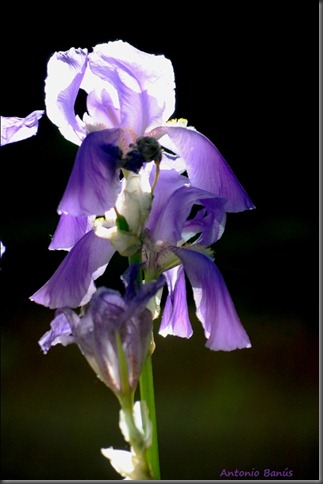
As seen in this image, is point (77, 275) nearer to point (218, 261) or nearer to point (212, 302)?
point (212, 302)

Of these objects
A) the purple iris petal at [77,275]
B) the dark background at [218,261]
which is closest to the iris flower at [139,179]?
the purple iris petal at [77,275]

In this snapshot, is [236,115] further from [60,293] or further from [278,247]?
[60,293]

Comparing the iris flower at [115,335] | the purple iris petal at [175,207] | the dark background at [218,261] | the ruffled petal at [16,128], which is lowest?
the dark background at [218,261]

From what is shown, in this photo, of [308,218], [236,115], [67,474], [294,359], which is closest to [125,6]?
[236,115]

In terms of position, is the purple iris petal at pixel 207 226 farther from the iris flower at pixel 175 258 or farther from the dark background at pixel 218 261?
the dark background at pixel 218 261

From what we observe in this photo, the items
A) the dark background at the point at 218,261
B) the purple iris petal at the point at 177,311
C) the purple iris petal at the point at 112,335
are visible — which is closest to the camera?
the purple iris petal at the point at 112,335

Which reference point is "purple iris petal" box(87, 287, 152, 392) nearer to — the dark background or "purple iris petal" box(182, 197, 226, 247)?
"purple iris petal" box(182, 197, 226, 247)

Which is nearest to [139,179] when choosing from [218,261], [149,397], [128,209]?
[128,209]
